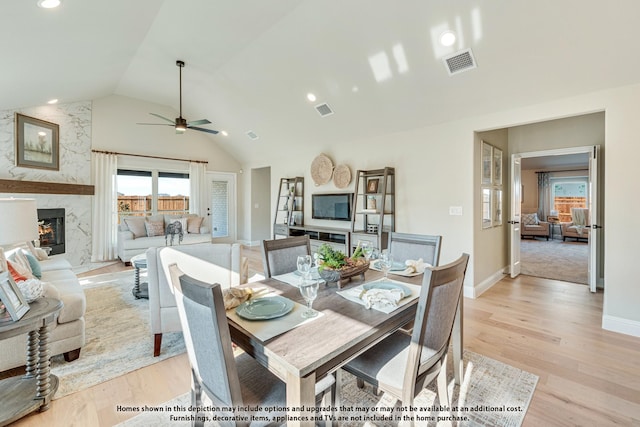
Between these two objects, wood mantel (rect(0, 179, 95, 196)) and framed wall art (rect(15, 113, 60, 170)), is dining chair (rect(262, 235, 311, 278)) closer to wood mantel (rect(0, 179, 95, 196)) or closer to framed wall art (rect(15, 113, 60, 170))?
wood mantel (rect(0, 179, 95, 196))

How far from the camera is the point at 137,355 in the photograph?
2391 mm

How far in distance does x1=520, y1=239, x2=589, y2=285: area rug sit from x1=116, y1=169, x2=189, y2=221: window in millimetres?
Answer: 7502

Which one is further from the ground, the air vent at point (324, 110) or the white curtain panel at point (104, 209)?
the air vent at point (324, 110)

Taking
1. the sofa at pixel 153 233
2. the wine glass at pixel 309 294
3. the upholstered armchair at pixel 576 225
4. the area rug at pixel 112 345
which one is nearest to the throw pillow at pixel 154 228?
the sofa at pixel 153 233

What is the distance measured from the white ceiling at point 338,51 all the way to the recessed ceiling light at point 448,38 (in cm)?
6

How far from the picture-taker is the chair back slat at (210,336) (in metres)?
1.03

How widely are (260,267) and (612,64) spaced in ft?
16.9

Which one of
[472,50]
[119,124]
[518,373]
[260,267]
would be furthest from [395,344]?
[119,124]

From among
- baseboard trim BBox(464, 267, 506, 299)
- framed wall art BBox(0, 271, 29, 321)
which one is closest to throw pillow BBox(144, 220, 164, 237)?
framed wall art BBox(0, 271, 29, 321)

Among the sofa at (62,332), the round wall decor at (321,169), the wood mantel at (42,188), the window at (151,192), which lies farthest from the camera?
the window at (151,192)

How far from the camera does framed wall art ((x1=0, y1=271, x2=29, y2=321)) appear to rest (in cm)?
158

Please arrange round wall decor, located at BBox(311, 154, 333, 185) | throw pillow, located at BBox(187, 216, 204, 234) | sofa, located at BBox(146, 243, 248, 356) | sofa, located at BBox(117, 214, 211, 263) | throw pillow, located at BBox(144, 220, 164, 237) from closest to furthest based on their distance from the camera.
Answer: sofa, located at BBox(146, 243, 248, 356) < round wall decor, located at BBox(311, 154, 333, 185) < sofa, located at BBox(117, 214, 211, 263) < throw pillow, located at BBox(144, 220, 164, 237) < throw pillow, located at BBox(187, 216, 204, 234)

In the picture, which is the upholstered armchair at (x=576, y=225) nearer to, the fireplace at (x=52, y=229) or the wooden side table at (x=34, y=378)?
the wooden side table at (x=34, y=378)

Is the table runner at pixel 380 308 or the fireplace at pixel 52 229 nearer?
the table runner at pixel 380 308
